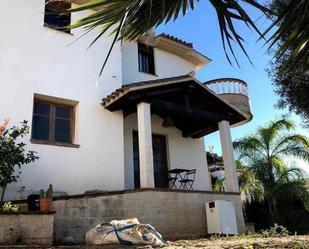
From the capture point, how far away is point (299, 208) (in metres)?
15.3

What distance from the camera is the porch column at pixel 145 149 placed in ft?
32.6

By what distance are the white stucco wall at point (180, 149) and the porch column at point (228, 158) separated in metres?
1.72

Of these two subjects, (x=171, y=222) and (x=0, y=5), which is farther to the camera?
(x=0, y=5)

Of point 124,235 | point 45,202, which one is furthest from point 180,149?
point 124,235

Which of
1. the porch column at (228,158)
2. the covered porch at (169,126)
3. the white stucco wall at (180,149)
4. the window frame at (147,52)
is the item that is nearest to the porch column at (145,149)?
the covered porch at (169,126)

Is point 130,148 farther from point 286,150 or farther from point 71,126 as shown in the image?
point 286,150

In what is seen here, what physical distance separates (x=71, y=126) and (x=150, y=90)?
248 cm

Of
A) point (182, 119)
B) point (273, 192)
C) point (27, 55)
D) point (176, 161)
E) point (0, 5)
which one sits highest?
point (0, 5)

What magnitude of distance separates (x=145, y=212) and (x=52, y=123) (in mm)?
3682

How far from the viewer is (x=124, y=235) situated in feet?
21.1

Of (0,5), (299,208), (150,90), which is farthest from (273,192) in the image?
(0,5)

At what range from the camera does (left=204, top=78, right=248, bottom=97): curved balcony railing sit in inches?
572

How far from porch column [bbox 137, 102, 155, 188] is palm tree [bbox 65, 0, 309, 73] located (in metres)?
6.24

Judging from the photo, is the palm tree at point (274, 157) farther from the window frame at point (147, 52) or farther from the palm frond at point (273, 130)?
the window frame at point (147, 52)
